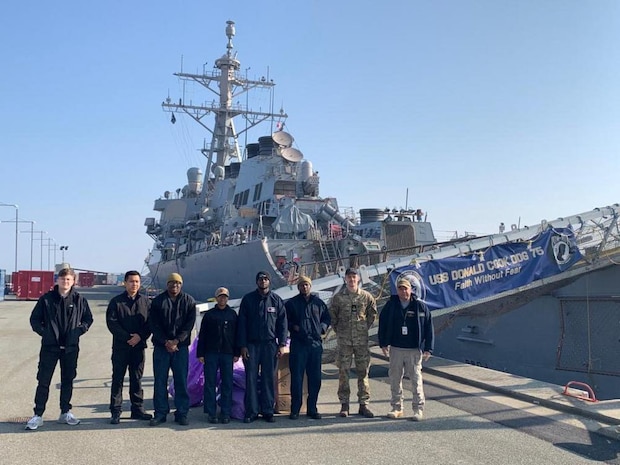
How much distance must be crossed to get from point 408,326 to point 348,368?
32.1 inches

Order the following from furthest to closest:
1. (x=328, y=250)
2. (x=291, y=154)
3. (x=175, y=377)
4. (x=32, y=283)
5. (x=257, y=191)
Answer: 1. (x=32, y=283)
2. (x=257, y=191)
3. (x=291, y=154)
4. (x=328, y=250)
5. (x=175, y=377)

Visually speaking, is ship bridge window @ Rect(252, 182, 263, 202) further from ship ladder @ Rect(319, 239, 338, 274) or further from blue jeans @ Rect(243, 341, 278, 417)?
blue jeans @ Rect(243, 341, 278, 417)

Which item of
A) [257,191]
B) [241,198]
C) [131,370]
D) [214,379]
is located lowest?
[214,379]

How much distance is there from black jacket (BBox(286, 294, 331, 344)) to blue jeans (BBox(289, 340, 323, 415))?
9 cm

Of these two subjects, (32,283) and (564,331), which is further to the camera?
(32,283)

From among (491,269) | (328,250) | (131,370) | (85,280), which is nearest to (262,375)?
(131,370)

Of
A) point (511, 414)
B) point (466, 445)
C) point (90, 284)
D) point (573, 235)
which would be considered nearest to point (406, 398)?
point (511, 414)

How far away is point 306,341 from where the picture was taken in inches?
252

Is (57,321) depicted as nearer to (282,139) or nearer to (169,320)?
(169,320)

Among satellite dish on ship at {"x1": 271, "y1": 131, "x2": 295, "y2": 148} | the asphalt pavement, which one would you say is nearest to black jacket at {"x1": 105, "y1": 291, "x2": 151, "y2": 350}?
the asphalt pavement

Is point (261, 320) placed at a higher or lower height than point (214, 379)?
higher

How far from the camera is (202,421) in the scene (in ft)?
20.4

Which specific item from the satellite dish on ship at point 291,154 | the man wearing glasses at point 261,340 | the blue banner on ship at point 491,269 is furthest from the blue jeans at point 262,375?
the satellite dish on ship at point 291,154

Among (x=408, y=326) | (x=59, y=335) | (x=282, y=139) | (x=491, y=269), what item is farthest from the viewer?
(x=282, y=139)
